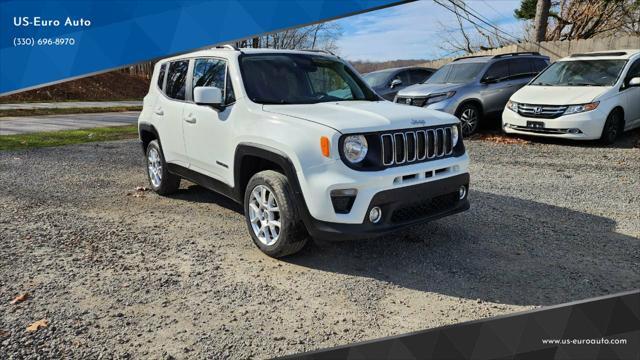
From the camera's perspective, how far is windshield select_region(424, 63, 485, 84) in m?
11.5

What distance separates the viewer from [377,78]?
1435cm

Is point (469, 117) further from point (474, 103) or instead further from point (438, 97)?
point (438, 97)

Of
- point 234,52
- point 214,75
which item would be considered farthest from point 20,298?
point 234,52

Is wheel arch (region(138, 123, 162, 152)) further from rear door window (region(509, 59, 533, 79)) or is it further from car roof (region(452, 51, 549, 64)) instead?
rear door window (region(509, 59, 533, 79))

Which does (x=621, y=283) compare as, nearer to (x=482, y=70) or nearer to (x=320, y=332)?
(x=320, y=332)

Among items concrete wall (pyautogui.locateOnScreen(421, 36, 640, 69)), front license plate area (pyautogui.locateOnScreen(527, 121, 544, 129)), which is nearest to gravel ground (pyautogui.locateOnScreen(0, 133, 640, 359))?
front license plate area (pyautogui.locateOnScreen(527, 121, 544, 129))

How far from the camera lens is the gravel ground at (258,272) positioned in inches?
119

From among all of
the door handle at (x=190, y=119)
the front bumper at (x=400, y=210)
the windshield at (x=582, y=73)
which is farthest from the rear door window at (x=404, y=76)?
the front bumper at (x=400, y=210)

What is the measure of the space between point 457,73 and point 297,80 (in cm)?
815

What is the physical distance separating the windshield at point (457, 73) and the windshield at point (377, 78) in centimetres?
206

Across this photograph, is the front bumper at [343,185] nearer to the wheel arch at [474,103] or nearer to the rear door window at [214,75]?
the rear door window at [214,75]

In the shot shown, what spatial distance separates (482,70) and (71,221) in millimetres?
9693

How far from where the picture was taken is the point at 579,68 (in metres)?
10.4

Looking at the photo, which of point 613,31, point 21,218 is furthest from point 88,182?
point 613,31
